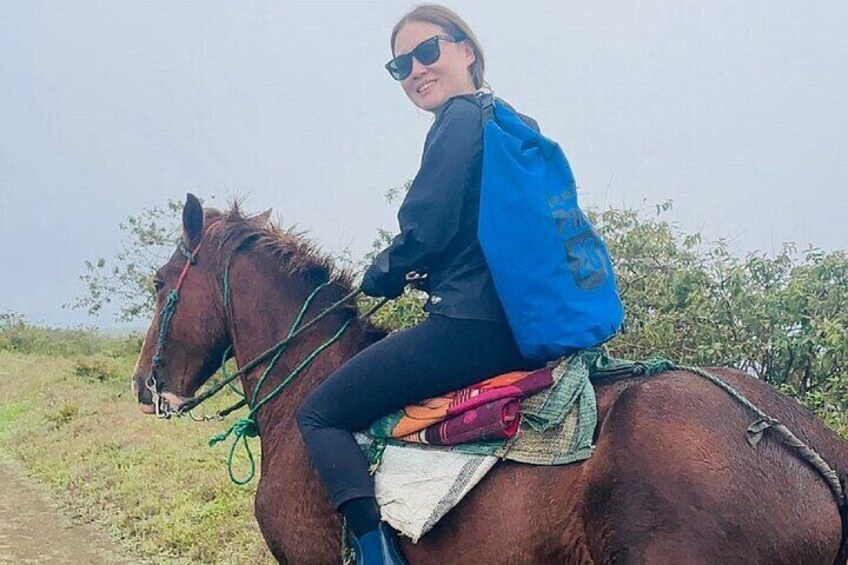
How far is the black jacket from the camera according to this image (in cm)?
292

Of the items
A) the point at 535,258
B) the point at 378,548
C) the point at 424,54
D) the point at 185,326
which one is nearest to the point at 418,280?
the point at 535,258

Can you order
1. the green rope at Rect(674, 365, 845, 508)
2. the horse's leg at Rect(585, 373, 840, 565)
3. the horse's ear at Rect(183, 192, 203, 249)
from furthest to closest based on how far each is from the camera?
the horse's ear at Rect(183, 192, 203, 249) < the green rope at Rect(674, 365, 845, 508) < the horse's leg at Rect(585, 373, 840, 565)

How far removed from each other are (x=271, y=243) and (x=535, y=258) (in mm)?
1440

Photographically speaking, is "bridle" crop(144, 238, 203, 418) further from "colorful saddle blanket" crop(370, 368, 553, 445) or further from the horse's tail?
the horse's tail

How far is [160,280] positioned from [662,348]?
134 inches

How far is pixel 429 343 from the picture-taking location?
294cm

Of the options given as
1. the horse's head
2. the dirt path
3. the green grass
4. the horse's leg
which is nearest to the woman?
the horse's leg

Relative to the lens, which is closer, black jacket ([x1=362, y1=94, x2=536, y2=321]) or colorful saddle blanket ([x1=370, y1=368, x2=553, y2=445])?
colorful saddle blanket ([x1=370, y1=368, x2=553, y2=445])

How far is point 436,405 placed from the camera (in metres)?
2.96

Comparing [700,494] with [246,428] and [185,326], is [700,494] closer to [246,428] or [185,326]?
[246,428]

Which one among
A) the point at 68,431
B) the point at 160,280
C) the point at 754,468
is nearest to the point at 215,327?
the point at 160,280

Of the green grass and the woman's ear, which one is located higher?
the woman's ear

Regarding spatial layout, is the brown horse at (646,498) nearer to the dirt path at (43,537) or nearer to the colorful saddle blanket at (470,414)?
the colorful saddle blanket at (470,414)

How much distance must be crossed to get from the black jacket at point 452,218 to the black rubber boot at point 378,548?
0.79m
